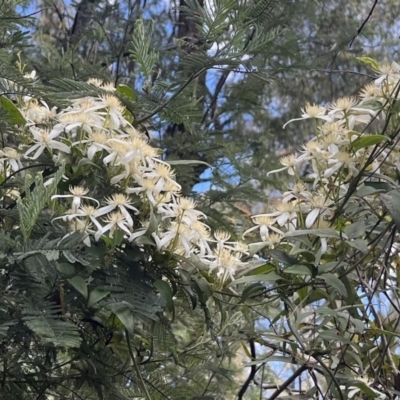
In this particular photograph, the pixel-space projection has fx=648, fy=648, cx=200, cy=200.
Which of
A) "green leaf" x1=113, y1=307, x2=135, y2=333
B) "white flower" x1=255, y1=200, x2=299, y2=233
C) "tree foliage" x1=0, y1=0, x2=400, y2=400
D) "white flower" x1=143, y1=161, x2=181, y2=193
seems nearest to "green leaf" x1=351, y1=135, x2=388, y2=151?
"tree foliage" x1=0, y1=0, x2=400, y2=400

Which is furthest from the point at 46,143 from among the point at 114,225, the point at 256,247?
the point at 256,247

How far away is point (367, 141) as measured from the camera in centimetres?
69

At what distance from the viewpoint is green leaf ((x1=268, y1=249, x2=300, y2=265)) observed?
71 centimetres

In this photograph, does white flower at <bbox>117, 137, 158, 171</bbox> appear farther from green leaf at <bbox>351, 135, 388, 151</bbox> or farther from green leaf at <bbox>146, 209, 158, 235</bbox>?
green leaf at <bbox>351, 135, 388, 151</bbox>

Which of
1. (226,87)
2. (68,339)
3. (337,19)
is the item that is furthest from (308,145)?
(337,19)

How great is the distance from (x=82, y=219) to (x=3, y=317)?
13 centimetres

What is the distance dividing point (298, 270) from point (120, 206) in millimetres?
198

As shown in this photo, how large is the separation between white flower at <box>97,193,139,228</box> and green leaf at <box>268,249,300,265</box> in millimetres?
156

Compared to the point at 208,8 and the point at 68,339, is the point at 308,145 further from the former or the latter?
the point at 68,339

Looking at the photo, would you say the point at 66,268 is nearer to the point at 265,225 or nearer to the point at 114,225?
the point at 114,225

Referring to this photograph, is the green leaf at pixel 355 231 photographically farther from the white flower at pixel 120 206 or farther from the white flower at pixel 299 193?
the white flower at pixel 120 206

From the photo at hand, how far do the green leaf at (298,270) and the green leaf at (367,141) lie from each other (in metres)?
0.15

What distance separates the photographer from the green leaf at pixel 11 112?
773 millimetres

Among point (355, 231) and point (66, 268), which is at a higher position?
point (355, 231)
